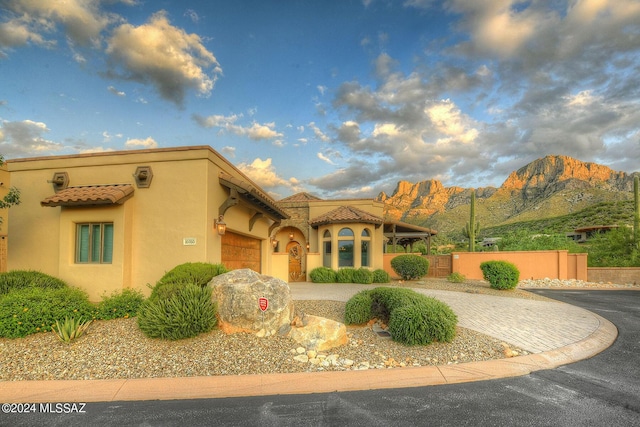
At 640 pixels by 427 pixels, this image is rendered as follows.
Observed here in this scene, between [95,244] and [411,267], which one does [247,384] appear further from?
[411,267]

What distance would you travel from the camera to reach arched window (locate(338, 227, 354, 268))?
19125 mm

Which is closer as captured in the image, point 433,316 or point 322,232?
point 433,316

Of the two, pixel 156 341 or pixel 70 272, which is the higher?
pixel 70 272

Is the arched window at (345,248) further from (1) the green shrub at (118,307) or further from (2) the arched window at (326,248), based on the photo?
(1) the green shrub at (118,307)

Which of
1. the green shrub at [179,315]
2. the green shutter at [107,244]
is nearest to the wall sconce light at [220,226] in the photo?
the green shutter at [107,244]

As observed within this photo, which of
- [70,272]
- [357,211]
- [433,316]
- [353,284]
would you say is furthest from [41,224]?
[357,211]

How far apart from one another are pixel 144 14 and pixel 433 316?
11.2 metres

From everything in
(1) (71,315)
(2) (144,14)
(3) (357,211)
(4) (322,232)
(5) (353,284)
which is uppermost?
(2) (144,14)

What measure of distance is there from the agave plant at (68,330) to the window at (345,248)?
14251mm

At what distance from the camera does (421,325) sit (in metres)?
5.80

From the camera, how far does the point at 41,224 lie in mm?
9867

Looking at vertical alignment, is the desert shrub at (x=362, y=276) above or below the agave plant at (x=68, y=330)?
below

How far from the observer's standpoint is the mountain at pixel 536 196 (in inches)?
1893

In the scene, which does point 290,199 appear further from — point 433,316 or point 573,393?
point 573,393
